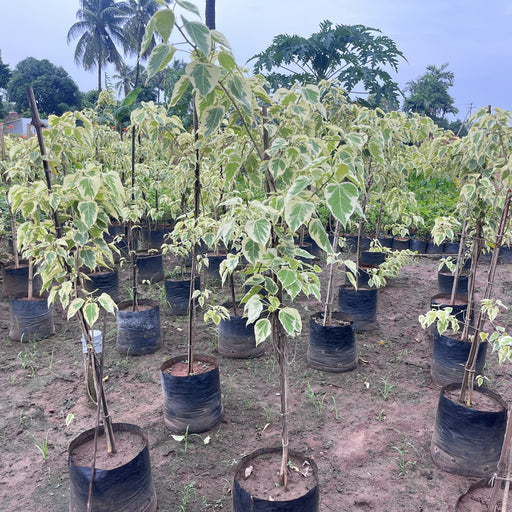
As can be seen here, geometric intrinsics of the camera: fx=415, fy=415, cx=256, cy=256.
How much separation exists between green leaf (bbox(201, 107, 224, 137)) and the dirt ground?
166cm

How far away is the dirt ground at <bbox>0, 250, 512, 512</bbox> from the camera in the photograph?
2.32 m

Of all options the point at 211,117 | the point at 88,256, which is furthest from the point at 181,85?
the point at 88,256

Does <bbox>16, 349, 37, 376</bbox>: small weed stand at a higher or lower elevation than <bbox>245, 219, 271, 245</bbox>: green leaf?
lower

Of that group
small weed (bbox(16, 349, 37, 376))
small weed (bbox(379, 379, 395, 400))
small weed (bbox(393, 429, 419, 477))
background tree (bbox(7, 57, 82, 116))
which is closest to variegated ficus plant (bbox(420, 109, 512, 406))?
small weed (bbox(393, 429, 419, 477))

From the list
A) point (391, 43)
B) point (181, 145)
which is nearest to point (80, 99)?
point (391, 43)

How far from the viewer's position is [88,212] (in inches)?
67.2

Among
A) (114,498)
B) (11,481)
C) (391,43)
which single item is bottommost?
(11,481)

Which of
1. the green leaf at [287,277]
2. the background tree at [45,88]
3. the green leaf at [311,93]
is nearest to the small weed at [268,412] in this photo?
the green leaf at [287,277]

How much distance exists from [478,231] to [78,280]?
281cm

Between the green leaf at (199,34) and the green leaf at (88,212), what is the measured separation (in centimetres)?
87

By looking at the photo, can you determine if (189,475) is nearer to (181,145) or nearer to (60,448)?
(60,448)

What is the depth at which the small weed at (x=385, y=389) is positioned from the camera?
324cm

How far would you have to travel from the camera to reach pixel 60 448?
8.87 ft

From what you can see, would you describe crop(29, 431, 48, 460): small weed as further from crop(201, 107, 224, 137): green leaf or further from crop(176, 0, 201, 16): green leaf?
crop(176, 0, 201, 16): green leaf
